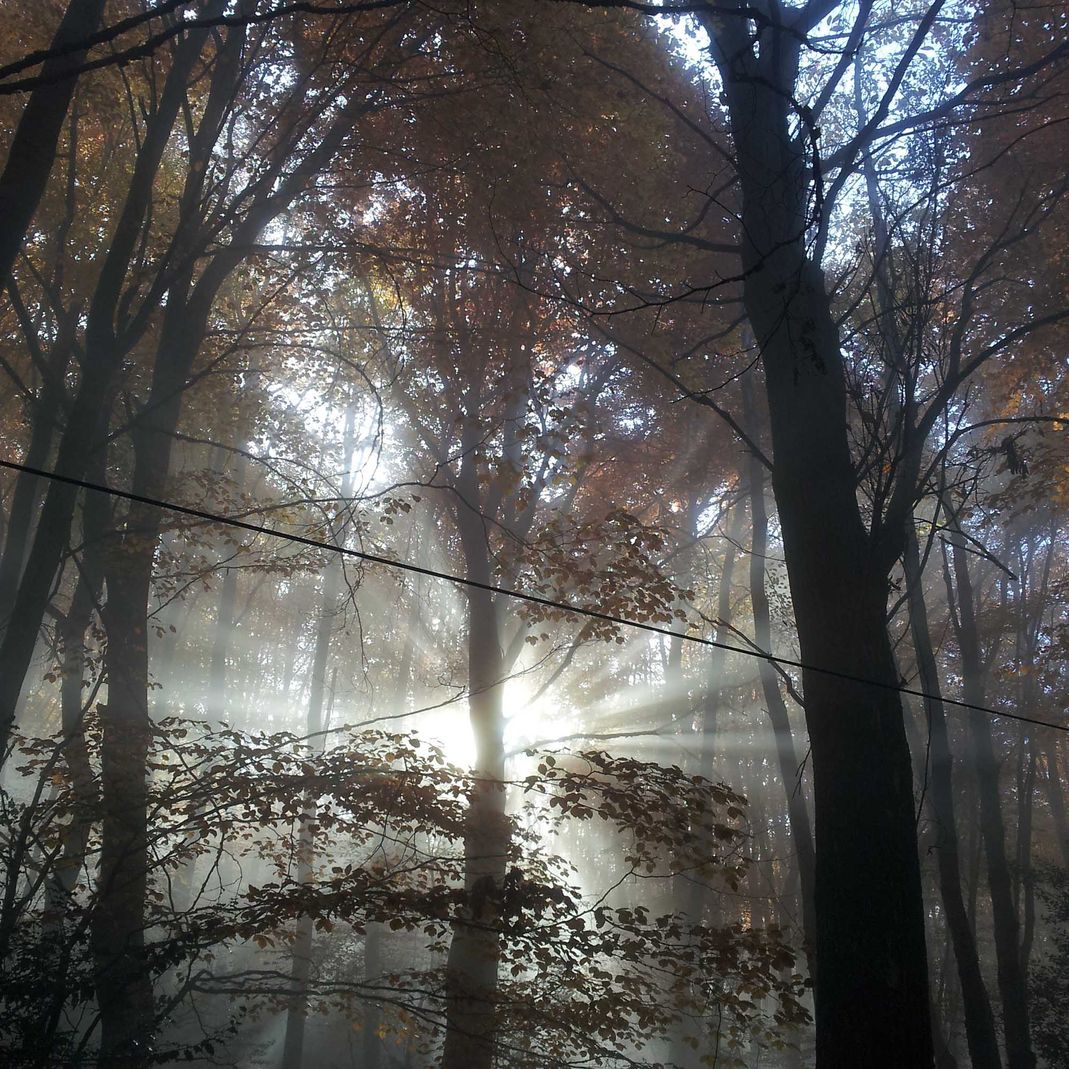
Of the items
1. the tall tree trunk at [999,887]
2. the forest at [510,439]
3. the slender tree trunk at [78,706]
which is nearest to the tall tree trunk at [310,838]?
the forest at [510,439]

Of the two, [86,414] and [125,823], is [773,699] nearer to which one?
[125,823]

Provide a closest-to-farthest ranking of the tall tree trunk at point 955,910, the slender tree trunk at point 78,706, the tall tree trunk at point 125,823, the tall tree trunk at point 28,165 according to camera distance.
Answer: the tall tree trunk at point 28,165 → the tall tree trunk at point 125,823 → the slender tree trunk at point 78,706 → the tall tree trunk at point 955,910

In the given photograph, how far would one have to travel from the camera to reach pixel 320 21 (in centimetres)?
689

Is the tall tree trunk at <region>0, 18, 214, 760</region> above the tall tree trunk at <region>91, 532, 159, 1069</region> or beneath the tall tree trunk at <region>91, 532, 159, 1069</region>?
above

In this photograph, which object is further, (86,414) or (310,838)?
(310,838)

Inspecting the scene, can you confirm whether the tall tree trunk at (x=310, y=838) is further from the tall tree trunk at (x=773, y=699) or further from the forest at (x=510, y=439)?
the tall tree trunk at (x=773, y=699)

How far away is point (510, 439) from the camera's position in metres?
9.84

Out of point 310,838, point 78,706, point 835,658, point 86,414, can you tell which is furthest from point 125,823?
Answer: point 310,838

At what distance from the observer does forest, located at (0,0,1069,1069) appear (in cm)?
369

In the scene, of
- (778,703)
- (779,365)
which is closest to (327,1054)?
(778,703)

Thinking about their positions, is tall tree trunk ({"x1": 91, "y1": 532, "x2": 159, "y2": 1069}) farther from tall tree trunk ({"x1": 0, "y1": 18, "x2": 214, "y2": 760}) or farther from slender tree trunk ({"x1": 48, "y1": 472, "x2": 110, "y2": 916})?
tall tree trunk ({"x1": 0, "y1": 18, "x2": 214, "y2": 760})

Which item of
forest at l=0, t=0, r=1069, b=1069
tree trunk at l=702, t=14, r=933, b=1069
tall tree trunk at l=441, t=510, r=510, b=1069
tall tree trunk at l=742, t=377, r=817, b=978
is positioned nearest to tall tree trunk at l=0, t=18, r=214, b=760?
forest at l=0, t=0, r=1069, b=1069

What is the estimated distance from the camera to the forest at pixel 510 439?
3.69 meters

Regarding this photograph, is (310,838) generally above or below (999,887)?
above
